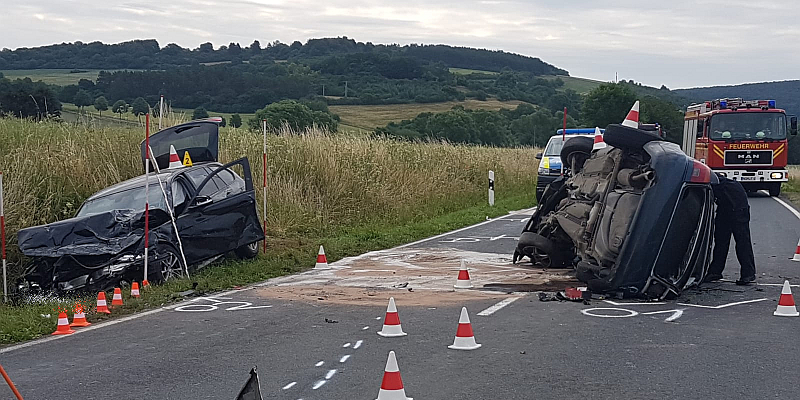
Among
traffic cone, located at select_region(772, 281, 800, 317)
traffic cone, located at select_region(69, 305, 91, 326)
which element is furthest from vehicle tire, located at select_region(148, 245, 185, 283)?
traffic cone, located at select_region(772, 281, 800, 317)

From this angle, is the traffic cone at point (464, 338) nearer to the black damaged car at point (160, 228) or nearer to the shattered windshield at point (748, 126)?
the black damaged car at point (160, 228)

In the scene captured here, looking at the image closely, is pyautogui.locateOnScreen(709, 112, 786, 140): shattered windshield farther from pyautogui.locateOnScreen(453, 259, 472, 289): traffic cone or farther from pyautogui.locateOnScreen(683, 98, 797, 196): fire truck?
pyautogui.locateOnScreen(453, 259, 472, 289): traffic cone

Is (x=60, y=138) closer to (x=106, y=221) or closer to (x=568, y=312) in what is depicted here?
(x=106, y=221)

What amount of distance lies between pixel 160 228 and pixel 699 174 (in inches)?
266

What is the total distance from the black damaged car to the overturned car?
512cm

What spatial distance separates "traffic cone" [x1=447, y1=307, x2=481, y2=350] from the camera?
298 inches

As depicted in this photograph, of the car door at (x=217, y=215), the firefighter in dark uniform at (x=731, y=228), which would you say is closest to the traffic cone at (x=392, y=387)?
the firefighter in dark uniform at (x=731, y=228)

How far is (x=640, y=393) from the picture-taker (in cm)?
616

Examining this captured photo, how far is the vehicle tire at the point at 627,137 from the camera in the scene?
10372 millimetres

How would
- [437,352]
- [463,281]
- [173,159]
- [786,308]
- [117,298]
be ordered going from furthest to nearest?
[173,159]
[463,281]
[117,298]
[786,308]
[437,352]

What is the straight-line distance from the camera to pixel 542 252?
1249 cm

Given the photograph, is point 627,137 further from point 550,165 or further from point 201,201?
point 550,165

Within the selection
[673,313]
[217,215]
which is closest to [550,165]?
[217,215]

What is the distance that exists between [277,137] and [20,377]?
16.4m
